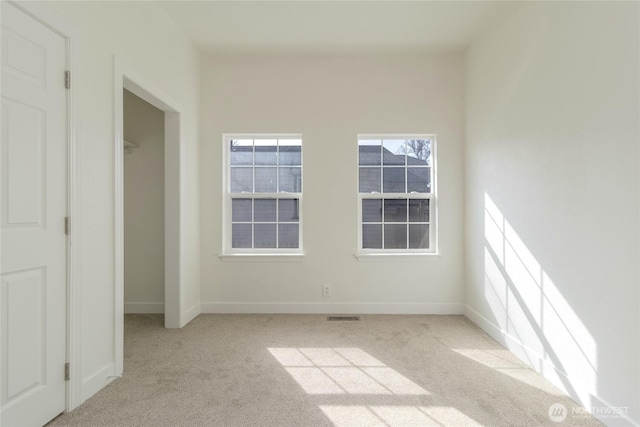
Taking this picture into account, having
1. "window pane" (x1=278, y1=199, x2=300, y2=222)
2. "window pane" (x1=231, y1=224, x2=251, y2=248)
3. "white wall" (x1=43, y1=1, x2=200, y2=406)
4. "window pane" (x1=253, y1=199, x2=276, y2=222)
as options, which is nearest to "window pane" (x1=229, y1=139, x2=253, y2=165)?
"window pane" (x1=253, y1=199, x2=276, y2=222)

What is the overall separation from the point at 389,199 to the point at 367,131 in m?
0.85

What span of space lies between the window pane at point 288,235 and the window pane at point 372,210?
85 cm

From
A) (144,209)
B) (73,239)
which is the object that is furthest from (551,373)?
(144,209)

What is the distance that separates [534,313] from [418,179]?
189 cm

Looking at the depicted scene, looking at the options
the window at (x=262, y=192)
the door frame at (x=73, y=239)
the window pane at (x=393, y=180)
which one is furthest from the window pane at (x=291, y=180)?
the door frame at (x=73, y=239)

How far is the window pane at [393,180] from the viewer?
3783 mm

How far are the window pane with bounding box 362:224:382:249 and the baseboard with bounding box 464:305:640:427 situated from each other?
4.17 ft

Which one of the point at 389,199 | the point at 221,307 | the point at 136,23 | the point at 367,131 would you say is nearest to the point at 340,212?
the point at 389,199

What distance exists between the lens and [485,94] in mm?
3123

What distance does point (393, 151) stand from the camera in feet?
12.4

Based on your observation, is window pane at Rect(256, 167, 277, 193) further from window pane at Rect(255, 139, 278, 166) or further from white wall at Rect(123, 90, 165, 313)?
white wall at Rect(123, 90, 165, 313)

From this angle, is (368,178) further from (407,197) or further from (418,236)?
(418,236)

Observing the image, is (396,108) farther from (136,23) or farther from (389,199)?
(136,23)

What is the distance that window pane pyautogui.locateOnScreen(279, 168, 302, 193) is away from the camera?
3.77 metres
